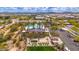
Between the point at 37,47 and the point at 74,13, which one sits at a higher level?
the point at 74,13

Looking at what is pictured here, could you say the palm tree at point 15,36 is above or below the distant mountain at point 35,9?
below

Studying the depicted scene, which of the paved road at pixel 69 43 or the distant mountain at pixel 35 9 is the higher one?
the distant mountain at pixel 35 9

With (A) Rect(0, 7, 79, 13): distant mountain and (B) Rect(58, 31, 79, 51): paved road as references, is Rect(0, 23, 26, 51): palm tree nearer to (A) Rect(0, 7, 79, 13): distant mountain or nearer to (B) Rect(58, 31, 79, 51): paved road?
(A) Rect(0, 7, 79, 13): distant mountain

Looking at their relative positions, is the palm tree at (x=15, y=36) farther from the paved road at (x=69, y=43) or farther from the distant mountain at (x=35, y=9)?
the paved road at (x=69, y=43)

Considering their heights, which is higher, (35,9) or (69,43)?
(35,9)

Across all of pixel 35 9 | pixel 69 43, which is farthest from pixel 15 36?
pixel 69 43

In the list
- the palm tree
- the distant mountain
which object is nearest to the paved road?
the distant mountain

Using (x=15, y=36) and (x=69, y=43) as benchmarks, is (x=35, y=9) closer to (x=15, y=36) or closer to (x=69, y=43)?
(x=15, y=36)

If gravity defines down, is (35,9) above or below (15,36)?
above

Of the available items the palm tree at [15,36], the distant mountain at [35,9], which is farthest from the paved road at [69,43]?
the palm tree at [15,36]
